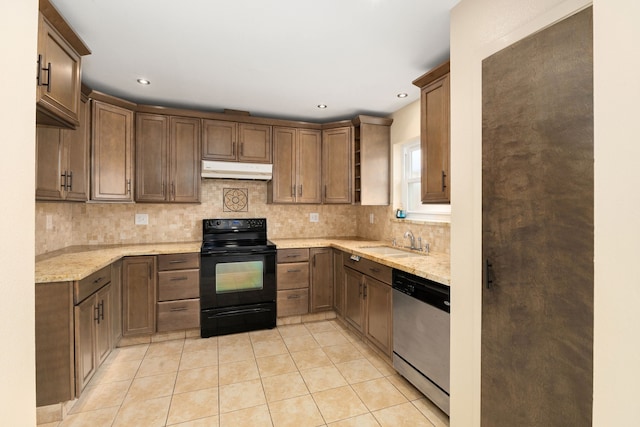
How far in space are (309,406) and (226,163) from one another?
2471mm

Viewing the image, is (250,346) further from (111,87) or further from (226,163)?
(111,87)

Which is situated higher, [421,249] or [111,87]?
[111,87]

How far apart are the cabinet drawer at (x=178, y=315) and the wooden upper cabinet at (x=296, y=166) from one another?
1.46 meters

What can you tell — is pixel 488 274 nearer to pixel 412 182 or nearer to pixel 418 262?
pixel 418 262

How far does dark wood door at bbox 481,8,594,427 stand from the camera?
43.1 inches

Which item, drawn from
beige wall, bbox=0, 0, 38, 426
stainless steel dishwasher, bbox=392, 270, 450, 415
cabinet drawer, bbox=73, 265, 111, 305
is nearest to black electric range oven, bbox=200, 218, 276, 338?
cabinet drawer, bbox=73, 265, 111, 305

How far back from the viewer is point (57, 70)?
69.9 inches

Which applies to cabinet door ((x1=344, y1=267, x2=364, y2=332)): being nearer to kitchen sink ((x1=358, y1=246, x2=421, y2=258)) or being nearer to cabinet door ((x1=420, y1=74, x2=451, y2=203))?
kitchen sink ((x1=358, y1=246, x2=421, y2=258))

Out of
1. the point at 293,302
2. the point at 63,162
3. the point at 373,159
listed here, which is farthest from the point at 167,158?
the point at 373,159

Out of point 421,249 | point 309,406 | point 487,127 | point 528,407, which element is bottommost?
point 309,406

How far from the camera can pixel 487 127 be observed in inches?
57.9

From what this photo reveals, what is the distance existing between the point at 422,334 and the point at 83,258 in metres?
2.71

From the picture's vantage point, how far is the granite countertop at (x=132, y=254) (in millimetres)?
1907

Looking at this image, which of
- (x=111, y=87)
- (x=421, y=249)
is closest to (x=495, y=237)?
(x=421, y=249)
